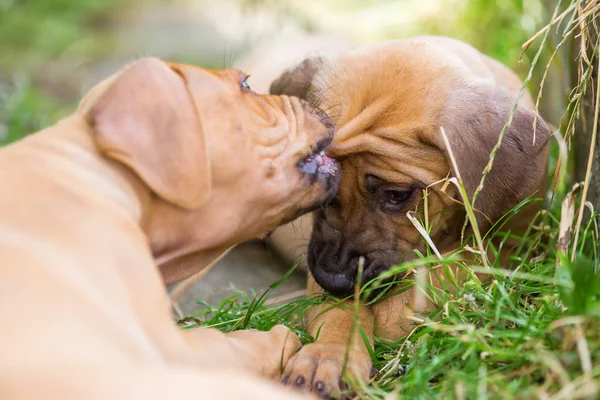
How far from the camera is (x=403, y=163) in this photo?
4352 millimetres

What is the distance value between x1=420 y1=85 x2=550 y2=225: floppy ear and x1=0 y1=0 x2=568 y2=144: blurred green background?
67.1 inches

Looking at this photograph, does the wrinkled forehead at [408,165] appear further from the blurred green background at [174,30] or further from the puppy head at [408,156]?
the blurred green background at [174,30]

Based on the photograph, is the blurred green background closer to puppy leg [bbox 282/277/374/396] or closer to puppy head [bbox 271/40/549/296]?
puppy head [bbox 271/40/549/296]

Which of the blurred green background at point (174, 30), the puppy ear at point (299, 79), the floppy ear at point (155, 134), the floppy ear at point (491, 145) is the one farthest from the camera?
the blurred green background at point (174, 30)

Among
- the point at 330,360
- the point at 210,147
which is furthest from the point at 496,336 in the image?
the point at 210,147

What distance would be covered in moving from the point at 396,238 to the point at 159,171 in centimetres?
163

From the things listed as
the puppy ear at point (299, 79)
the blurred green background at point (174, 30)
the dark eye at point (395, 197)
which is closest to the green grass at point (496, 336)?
the dark eye at point (395, 197)

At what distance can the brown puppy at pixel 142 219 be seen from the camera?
2.59 m

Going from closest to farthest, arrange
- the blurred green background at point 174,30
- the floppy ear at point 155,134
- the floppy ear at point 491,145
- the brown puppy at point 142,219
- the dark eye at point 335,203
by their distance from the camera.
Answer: the brown puppy at point 142,219
the floppy ear at point 155,134
the floppy ear at point 491,145
the dark eye at point 335,203
the blurred green background at point 174,30

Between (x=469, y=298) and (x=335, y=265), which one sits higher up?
(x=469, y=298)

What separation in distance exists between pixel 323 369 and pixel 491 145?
1.50 m

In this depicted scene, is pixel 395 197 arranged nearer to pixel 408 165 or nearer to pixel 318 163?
pixel 408 165

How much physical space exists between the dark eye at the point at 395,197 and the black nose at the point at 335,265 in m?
0.32

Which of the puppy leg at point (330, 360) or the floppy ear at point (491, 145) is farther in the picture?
the floppy ear at point (491, 145)
